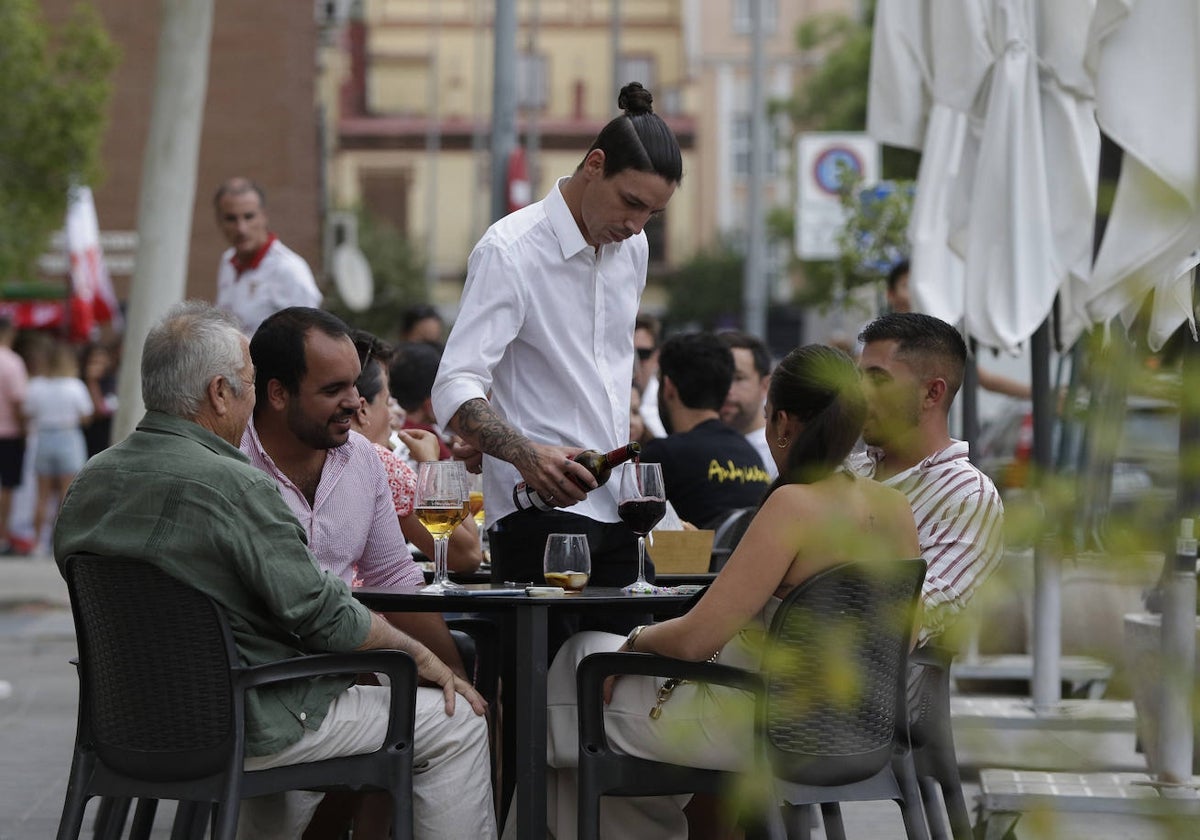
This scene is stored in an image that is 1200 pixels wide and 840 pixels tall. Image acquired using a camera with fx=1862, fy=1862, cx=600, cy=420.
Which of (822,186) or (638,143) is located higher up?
(822,186)

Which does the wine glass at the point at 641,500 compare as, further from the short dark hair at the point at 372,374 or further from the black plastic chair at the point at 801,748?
the short dark hair at the point at 372,374

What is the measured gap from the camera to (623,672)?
3.77 meters

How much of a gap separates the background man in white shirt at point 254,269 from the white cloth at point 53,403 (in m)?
8.36

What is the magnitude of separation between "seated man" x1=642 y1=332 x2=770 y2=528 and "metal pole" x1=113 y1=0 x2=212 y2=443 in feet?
12.9

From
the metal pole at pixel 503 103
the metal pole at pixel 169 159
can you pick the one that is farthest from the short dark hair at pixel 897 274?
the metal pole at pixel 169 159

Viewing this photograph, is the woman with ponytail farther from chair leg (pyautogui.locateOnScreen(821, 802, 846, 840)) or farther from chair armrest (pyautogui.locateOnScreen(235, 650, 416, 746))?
chair armrest (pyautogui.locateOnScreen(235, 650, 416, 746))

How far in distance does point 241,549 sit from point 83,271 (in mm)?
18201

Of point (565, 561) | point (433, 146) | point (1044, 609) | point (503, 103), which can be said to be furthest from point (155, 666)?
point (433, 146)

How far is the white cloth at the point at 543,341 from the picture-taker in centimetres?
453

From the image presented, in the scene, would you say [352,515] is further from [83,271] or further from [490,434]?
[83,271]

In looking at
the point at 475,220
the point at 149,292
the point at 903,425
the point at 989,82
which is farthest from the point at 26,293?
the point at 475,220

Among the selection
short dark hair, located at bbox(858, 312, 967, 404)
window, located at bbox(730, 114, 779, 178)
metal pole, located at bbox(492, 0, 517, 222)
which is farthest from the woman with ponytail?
window, located at bbox(730, 114, 779, 178)

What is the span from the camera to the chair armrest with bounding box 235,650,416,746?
141 inches

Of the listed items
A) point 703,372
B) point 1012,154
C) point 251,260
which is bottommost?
point 703,372
